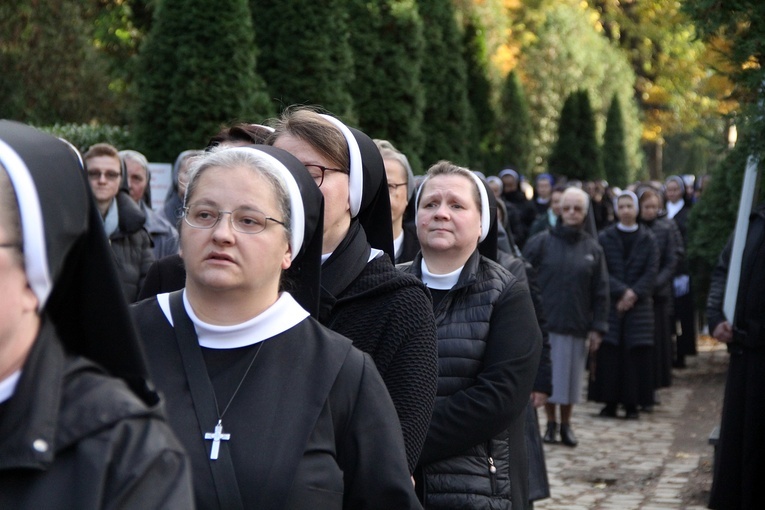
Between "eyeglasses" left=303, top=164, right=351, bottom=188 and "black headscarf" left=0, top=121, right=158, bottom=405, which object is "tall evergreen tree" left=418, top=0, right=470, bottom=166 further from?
"black headscarf" left=0, top=121, right=158, bottom=405

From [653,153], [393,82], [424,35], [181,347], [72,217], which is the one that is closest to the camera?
[72,217]

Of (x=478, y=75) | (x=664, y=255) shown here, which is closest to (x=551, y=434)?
(x=664, y=255)

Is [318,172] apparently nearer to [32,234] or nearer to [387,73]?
[32,234]

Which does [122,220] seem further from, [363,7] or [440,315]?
[363,7]

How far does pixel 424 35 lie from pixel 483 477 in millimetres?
20317

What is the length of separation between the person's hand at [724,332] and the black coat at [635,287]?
4903 mm

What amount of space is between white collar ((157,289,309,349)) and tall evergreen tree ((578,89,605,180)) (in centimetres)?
3290

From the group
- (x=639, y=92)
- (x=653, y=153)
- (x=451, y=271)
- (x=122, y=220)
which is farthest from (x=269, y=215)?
(x=653, y=153)

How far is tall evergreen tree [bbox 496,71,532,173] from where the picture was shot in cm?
3600

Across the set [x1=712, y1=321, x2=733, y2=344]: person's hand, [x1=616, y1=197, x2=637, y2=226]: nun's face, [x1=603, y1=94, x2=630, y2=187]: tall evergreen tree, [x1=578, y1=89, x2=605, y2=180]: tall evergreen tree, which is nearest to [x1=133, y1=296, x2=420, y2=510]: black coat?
[x1=712, y1=321, x2=733, y2=344]: person's hand

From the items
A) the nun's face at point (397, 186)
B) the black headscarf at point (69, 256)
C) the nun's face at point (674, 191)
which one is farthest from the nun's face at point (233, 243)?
the nun's face at point (674, 191)

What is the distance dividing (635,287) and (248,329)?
33.8ft

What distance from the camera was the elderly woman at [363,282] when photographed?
3.68m

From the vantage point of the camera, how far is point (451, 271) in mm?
5039
